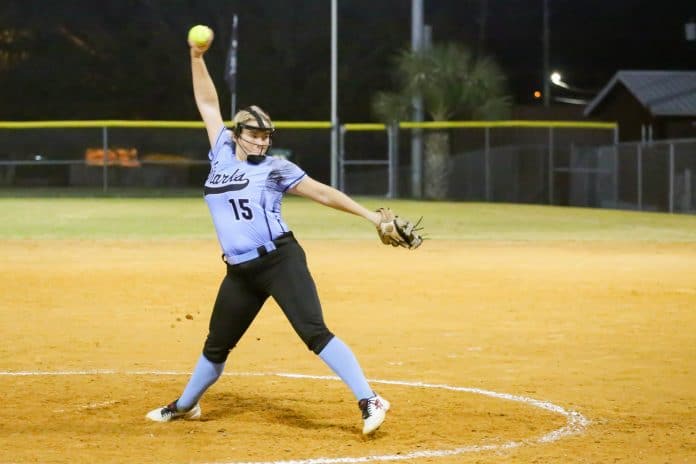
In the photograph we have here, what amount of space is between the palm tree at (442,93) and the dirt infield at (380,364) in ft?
78.8

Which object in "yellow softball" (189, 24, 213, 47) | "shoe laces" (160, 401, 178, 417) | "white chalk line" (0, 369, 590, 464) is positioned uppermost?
"yellow softball" (189, 24, 213, 47)

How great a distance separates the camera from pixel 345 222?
27.7 metres

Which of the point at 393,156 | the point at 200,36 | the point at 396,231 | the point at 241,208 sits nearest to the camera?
the point at 396,231

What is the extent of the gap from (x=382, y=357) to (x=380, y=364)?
0.35m

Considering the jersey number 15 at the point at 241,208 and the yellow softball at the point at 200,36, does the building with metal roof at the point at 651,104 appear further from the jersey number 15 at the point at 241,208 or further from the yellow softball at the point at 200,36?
the jersey number 15 at the point at 241,208

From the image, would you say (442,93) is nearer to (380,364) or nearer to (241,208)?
(380,364)

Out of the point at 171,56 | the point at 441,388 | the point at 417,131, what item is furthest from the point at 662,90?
the point at 441,388

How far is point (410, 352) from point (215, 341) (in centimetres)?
313

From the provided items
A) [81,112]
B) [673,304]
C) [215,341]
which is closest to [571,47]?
[81,112]

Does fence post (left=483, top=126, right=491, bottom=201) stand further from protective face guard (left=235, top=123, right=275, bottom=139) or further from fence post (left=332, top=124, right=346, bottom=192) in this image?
protective face guard (left=235, top=123, right=275, bottom=139)

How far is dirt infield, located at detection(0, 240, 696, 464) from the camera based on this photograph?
659 cm

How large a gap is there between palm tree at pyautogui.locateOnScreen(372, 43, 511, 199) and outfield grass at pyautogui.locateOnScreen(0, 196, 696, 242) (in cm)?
455

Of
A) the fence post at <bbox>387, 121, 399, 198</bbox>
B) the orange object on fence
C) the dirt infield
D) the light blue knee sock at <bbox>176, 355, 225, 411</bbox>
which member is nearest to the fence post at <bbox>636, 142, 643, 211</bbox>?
the fence post at <bbox>387, 121, 399, 198</bbox>

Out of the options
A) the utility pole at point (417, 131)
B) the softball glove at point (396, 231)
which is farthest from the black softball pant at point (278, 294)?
the utility pole at point (417, 131)
